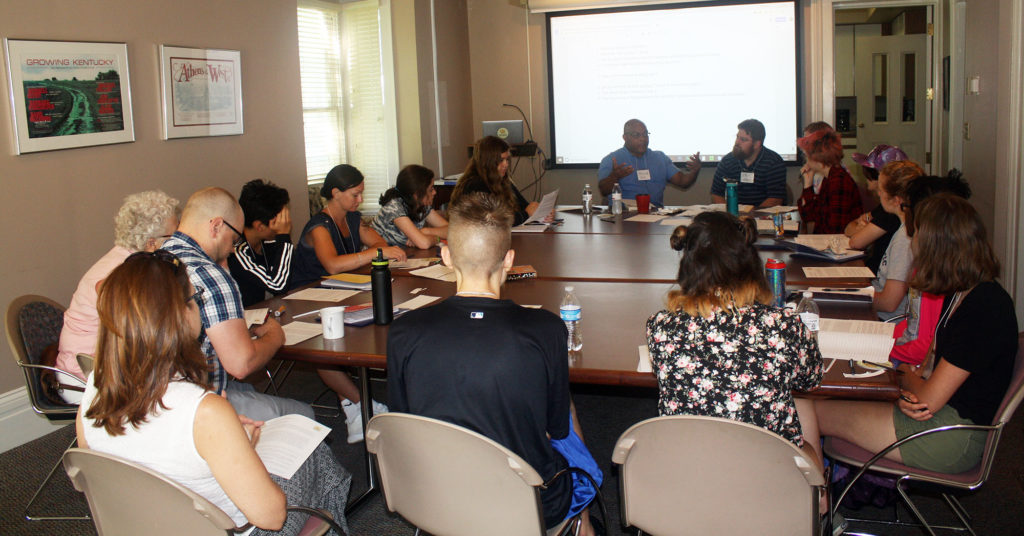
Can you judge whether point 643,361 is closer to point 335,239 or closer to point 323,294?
point 323,294

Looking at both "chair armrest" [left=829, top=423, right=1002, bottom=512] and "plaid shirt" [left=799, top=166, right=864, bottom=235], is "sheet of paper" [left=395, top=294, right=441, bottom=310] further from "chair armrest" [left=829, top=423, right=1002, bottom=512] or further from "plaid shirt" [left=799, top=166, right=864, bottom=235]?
"plaid shirt" [left=799, top=166, right=864, bottom=235]

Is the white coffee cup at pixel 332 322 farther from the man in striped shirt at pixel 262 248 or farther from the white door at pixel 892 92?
the white door at pixel 892 92

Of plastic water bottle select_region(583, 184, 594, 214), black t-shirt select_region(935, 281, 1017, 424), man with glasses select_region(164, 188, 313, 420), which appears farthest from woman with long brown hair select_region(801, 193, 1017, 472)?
plastic water bottle select_region(583, 184, 594, 214)

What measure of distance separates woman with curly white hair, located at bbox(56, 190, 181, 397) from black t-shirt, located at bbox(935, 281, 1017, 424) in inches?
104

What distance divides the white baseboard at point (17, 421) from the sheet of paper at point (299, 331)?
1.65 meters

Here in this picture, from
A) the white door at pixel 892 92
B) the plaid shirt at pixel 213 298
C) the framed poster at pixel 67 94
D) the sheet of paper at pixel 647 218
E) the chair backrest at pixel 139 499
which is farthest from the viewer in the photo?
the white door at pixel 892 92

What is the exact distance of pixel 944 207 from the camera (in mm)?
2197

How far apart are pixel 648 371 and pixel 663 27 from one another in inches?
228

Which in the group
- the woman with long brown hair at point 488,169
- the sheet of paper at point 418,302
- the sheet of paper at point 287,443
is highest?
the woman with long brown hair at point 488,169

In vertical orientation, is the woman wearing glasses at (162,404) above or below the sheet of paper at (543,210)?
below

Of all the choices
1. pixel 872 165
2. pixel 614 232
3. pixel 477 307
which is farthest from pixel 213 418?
pixel 872 165

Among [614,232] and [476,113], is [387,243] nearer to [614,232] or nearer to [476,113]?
[614,232]

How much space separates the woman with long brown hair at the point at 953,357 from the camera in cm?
205

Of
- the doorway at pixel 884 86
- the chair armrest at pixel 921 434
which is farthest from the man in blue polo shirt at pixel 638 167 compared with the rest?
the chair armrest at pixel 921 434
